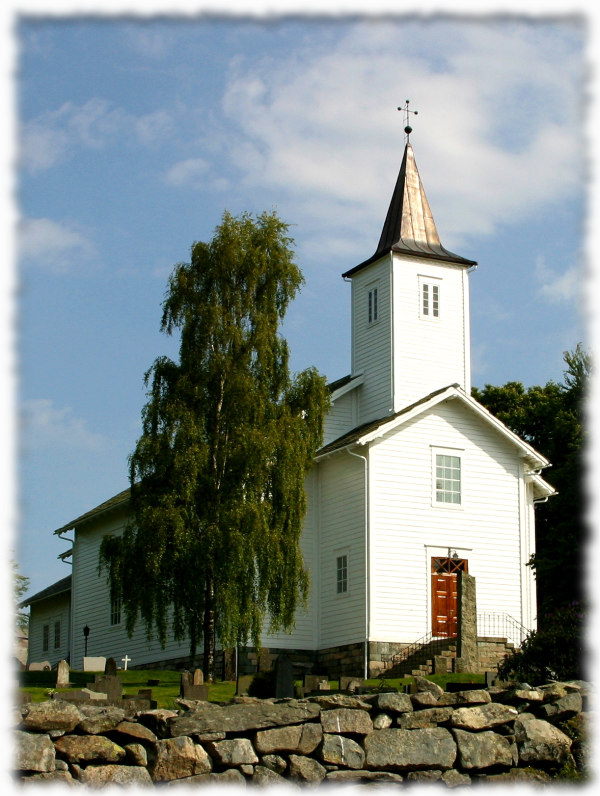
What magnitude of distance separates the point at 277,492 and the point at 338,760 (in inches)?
499

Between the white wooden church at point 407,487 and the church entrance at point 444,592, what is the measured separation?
0.11ft

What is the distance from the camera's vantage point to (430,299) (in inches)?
1410

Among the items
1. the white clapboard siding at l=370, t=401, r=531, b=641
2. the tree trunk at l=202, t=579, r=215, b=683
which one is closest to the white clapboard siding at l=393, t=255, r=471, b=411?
the white clapboard siding at l=370, t=401, r=531, b=641

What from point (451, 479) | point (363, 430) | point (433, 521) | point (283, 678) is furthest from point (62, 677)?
point (451, 479)

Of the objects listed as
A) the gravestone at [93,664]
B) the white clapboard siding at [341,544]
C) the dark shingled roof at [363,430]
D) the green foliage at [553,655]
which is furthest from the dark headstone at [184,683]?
the dark shingled roof at [363,430]

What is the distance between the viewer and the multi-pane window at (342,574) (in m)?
31.3

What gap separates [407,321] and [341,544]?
24.4ft

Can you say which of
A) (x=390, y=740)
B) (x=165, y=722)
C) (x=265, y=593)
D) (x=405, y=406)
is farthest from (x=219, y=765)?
(x=405, y=406)

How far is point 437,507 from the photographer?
104 ft

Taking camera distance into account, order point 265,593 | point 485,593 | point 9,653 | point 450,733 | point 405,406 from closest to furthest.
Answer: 1. point 9,653
2. point 450,733
3. point 265,593
4. point 485,593
5. point 405,406

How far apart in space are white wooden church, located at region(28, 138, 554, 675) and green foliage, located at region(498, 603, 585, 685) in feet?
33.7

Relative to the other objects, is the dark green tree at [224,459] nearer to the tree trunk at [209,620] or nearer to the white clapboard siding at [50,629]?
the tree trunk at [209,620]

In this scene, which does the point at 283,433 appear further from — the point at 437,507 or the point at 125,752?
the point at 125,752

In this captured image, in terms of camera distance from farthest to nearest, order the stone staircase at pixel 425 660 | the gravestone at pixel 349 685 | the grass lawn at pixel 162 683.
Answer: the stone staircase at pixel 425 660
the grass lawn at pixel 162 683
the gravestone at pixel 349 685
